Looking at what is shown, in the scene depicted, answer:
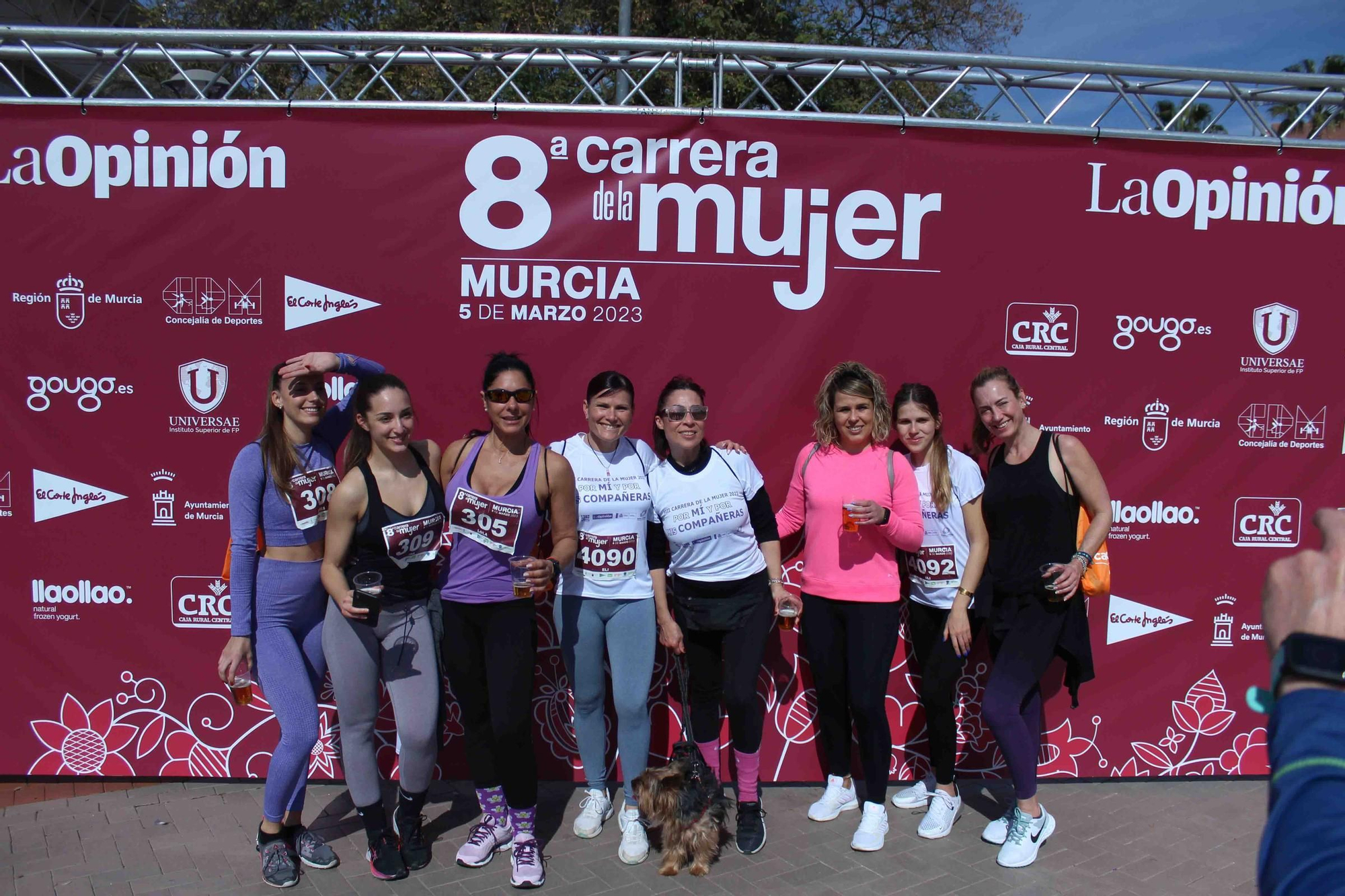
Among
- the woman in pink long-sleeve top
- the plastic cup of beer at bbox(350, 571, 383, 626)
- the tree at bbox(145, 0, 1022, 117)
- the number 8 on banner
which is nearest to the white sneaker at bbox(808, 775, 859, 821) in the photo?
the woman in pink long-sleeve top

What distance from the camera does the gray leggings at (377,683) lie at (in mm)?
3309

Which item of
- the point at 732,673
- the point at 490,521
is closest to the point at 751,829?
the point at 732,673

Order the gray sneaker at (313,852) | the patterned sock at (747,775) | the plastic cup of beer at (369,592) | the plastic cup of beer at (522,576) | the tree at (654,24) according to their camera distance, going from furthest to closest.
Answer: the tree at (654,24)
the patterned sock at (747,775)
the gray sneaker at (313,852)
the plastic cup of beer at (522,576)
the plastic cup of beer at (369,592)

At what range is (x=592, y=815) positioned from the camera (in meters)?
3.76

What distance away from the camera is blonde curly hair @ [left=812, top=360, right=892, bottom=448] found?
3.75 metres

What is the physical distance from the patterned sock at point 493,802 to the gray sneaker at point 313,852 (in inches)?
23.9

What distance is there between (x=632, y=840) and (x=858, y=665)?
117 centimetres

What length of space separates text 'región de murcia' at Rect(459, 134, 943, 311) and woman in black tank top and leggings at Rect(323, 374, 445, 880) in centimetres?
120

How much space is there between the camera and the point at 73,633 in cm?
Answer: 417

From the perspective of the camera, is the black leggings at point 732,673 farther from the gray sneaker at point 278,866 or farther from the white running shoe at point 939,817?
the gray sneaker at point 278,866

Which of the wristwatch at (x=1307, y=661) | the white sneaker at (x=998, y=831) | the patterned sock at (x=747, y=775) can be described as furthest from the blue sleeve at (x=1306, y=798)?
the white sneaker at (x=998, y=831)

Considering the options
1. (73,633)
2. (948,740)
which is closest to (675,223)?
(948,740)

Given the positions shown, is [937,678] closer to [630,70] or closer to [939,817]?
[939,817]

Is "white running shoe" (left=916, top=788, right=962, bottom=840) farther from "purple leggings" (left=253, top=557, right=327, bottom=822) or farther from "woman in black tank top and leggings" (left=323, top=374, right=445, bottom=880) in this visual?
"purple leggings" (left=253, top=557, right=327, bottom=822)
